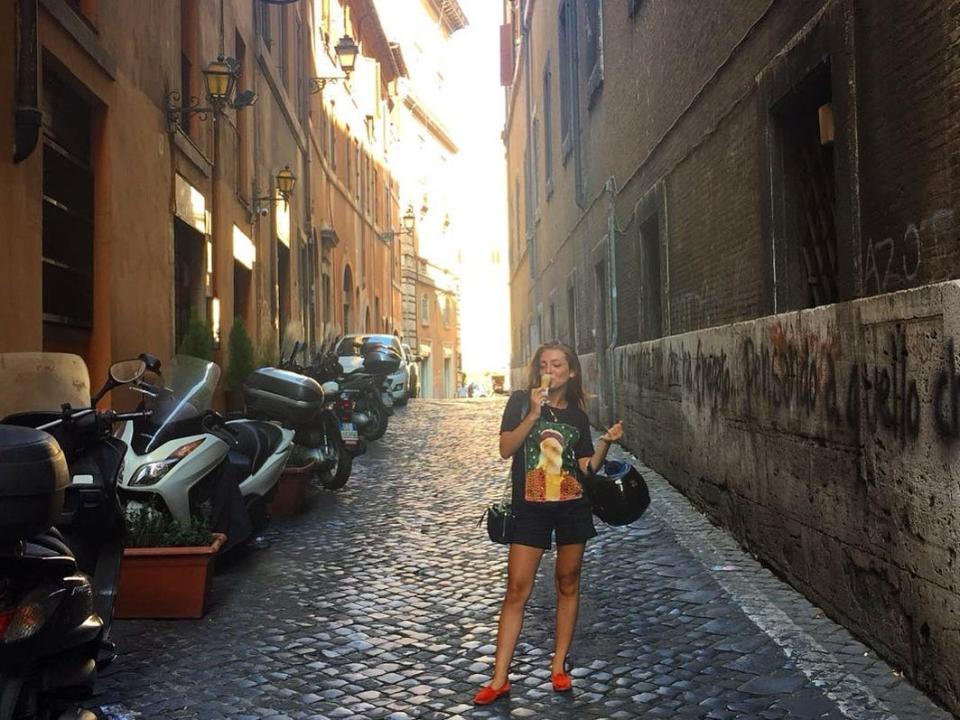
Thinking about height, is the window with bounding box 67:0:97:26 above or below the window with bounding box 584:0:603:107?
below

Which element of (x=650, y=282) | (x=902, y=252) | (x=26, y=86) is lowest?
(x=902, y=252)

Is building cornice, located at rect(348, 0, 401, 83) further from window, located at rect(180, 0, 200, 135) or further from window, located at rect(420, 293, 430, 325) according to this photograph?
window, located at rect(180, 0, 200, 135)

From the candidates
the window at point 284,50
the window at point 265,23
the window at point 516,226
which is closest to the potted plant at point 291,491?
the window at point 265,23

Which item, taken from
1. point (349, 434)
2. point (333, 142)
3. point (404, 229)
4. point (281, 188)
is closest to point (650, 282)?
point (349, 434)

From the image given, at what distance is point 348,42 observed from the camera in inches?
739

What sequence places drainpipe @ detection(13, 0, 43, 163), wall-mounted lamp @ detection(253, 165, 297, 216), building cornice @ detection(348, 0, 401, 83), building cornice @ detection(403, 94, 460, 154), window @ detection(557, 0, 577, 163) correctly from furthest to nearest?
building cornice @ detection(403, 94, 460, 154)
building cornice @ detection(348, 0, 401, 83)
window @ detection(557, 0, 577, 163)
wall-mounted lamp @ detection(253, 165, 297, 216)
drainpipe @ detection(13, 0, 43, 163)

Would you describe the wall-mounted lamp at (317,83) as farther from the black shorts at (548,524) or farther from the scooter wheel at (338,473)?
the black shorts at (548,524)

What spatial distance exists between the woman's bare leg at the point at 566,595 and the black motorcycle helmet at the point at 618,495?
6.5 inches

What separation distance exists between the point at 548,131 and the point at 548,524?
59.5 feet

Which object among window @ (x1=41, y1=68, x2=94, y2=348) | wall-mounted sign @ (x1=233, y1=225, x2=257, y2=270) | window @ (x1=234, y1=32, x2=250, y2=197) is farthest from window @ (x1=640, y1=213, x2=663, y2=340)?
window @ (x1=234, y1=32, x2=250, y2=197)

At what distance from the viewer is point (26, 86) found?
591cm

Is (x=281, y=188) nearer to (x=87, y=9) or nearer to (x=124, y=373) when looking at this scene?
(x=87, y=9)

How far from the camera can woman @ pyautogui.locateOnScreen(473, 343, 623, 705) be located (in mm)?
3732

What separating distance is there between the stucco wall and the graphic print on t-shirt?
1.20 meters
